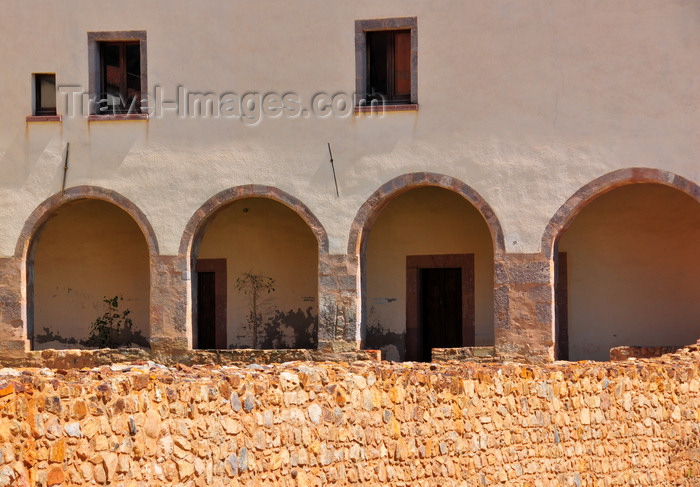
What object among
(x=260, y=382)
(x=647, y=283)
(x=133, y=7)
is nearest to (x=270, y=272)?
(x=133, y=7)

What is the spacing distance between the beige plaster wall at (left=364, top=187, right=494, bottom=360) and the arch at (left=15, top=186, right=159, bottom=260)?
3352 mm

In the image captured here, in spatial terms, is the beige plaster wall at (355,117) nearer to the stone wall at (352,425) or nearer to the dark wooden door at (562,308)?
the dark wooden door at (562,308)

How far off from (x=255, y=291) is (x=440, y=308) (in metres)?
2.87

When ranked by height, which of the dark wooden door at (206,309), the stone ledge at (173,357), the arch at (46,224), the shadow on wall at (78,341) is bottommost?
the stone ledge at (173,357)

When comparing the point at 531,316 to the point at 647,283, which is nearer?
the point at 531,316

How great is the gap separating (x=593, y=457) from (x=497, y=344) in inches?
228

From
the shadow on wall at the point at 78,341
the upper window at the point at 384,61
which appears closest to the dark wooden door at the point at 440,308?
the upper window at the point at 384,61

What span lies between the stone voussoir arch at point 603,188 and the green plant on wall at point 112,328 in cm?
673

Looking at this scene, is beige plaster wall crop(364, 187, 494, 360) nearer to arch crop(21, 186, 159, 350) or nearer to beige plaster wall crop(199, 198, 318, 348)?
beige plaster wall crop(199, 198, 318, 348)

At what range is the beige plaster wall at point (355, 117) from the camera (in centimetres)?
1553

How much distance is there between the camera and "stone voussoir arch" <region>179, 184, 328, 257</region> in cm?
1639

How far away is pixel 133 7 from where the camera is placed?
1689cm

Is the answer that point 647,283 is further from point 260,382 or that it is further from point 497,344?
point 260,382

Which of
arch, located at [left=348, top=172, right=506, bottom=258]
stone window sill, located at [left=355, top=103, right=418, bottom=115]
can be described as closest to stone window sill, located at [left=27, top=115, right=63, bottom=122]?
stone window sill, located at [left=355, top=103, right=418, bottom=115]
